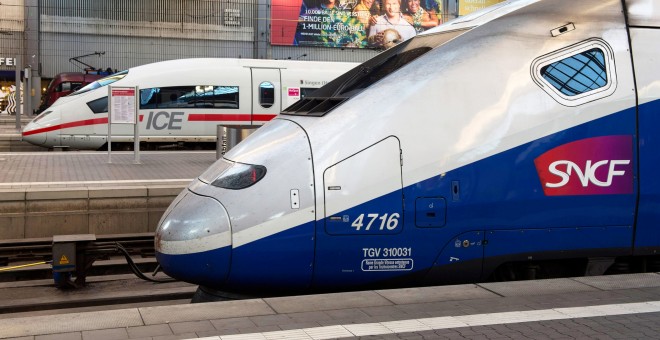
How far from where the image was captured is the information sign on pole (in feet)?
50.9

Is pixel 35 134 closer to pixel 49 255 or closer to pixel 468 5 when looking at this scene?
pixel 49 255

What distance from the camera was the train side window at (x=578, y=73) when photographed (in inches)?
246

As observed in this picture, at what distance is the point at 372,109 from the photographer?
19.7ft

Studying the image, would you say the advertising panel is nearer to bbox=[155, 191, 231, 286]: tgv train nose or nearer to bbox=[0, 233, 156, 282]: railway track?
bbox=[0, 233, 156, 282]: railway track

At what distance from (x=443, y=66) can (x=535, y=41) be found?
779mm

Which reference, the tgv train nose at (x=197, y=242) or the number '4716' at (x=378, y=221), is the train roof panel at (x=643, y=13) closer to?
the number '4716' at (x=378, y=221)

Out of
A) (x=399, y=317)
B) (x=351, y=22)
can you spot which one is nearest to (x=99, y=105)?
(x=399, y=317)

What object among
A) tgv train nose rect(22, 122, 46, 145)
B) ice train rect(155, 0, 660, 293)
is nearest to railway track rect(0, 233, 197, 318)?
ice train rect(155, 0, 660, 293)

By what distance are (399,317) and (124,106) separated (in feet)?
38.0

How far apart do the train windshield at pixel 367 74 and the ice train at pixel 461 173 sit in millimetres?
32

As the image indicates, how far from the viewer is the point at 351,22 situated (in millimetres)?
43688

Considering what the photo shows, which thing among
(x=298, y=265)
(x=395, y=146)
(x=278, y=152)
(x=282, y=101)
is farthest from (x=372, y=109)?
(x=282, y=101)

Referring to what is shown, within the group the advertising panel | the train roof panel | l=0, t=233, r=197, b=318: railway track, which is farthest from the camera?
the advertising panel

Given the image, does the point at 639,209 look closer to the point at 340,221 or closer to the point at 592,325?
the point at 592,325
